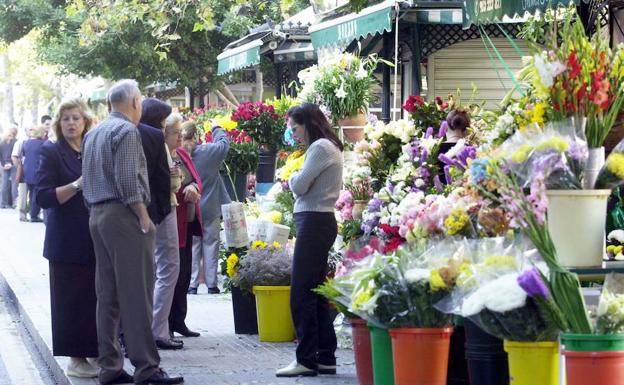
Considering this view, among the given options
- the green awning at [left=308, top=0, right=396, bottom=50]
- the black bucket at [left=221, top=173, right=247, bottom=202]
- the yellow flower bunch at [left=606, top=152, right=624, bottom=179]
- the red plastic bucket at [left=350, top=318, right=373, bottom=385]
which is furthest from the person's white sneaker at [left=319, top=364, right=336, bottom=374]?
the black bucket at [left=221, top=173, right=247, bottom=202]

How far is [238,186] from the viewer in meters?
15.6

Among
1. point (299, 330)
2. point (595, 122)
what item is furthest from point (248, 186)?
point (595, 122)

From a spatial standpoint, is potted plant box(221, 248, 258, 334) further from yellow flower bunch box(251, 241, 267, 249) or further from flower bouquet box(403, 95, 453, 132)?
flower bouquet box(403, 95, 453, 132)

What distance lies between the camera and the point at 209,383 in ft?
27.7

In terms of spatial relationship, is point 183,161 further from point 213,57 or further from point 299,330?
point 213,57

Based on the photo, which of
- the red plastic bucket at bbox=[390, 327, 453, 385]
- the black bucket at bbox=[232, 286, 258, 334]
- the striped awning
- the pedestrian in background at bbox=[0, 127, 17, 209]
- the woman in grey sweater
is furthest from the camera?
the pedestrian in background at bbox=[0, 127, 17, 209]

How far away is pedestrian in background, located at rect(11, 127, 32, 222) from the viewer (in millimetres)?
26984

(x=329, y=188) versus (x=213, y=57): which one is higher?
(x=213, y=57)

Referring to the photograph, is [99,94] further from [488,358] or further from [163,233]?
[488,358]

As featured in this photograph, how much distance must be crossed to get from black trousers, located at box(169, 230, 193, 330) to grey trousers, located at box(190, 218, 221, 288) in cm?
274

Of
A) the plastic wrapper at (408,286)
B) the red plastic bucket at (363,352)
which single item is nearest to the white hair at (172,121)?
the red plastic bucket at (363,352)

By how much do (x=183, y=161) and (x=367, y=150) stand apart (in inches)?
67.6

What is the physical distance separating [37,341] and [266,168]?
5.62 meters

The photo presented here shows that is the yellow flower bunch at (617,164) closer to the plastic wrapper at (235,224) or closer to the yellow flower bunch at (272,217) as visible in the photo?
the yellow flower bunch at (272,217)
